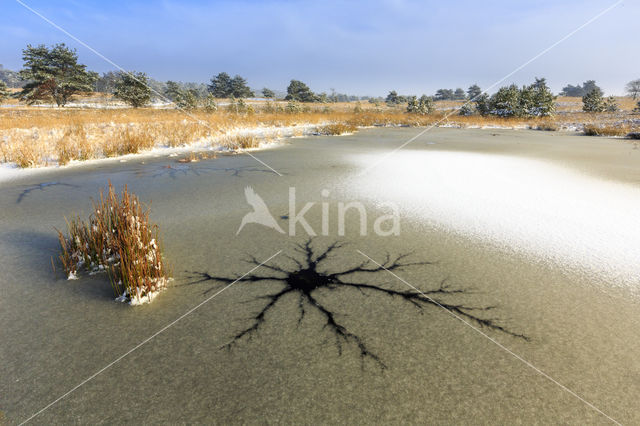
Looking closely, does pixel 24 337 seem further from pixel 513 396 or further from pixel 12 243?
pixel 513 396

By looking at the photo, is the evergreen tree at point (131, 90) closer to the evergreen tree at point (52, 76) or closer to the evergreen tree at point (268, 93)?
the evergreen tree at point (52, 76)

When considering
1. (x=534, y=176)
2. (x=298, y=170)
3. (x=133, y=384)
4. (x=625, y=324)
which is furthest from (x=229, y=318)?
(x=534, y=176)

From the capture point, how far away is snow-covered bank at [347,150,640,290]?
2809 millimetres

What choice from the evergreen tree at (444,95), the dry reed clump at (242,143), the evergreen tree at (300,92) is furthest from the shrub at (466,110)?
the evergreen tree at (444,95)

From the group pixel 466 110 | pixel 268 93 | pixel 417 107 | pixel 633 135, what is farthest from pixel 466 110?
pixel 268 93

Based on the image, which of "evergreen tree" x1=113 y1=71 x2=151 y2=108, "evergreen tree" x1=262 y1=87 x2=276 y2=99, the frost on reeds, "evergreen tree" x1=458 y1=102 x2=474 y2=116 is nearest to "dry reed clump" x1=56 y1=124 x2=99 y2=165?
the frost on reeds

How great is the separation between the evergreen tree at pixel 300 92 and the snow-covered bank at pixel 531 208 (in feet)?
174

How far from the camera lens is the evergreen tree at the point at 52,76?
3344 centimetres

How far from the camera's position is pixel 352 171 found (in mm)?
6688

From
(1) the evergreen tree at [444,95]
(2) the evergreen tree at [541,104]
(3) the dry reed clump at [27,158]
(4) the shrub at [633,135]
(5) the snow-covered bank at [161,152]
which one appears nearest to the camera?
(5) the snow-covered bank at [161,152]

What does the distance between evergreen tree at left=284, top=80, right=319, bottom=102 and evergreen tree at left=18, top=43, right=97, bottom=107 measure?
31933 mm

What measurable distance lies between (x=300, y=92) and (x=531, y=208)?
57119 millimetres

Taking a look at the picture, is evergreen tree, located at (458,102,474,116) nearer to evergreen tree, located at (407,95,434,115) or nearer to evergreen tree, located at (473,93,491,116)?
evergreen tree, located at (473,93,491,116)

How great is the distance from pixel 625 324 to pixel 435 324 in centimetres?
124
